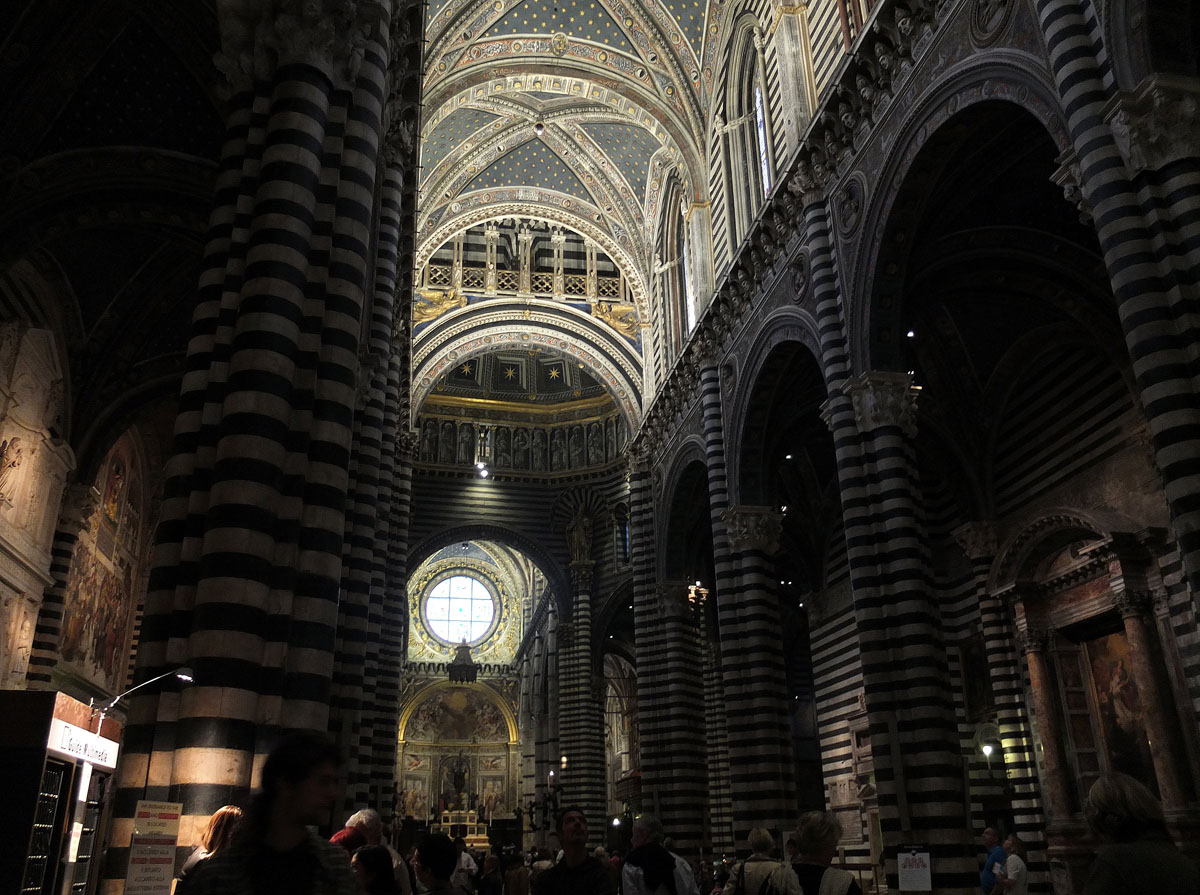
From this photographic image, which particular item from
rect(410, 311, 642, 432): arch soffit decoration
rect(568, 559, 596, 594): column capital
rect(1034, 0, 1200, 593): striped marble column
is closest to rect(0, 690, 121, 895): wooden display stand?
rect(1034, 0, 1200, 593): striped marble column

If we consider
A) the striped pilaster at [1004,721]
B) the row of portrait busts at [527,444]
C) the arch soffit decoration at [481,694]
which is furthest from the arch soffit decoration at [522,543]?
the striped pilaster at [1004,721]

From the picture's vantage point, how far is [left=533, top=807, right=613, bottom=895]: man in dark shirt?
4668 mm

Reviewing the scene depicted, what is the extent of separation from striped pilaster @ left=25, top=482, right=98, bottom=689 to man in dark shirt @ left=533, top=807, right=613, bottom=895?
568 inches

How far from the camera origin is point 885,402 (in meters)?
14.0

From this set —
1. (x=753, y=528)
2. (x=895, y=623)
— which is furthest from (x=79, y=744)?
(x=753, y=528)

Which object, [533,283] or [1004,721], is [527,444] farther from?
[1004,721]

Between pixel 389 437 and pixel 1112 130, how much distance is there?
12549 mm

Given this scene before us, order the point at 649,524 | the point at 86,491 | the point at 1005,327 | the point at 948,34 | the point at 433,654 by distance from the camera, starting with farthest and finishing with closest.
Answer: the point at 433,654 → the point at 649,524 → the point at 1005,327 → the point at 86,491 → the point at 948,34

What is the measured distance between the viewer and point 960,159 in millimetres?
14078

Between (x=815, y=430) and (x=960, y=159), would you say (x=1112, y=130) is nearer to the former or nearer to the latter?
(x=960, y=159)

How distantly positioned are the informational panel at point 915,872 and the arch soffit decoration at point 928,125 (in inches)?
283

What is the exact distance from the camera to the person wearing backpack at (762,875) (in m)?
5.21

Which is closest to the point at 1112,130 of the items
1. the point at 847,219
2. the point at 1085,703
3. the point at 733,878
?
the point at 847,219

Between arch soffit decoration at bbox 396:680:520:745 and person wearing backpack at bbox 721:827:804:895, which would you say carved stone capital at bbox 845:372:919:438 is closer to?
person wearing backpack at bbox 721:827:804:895
